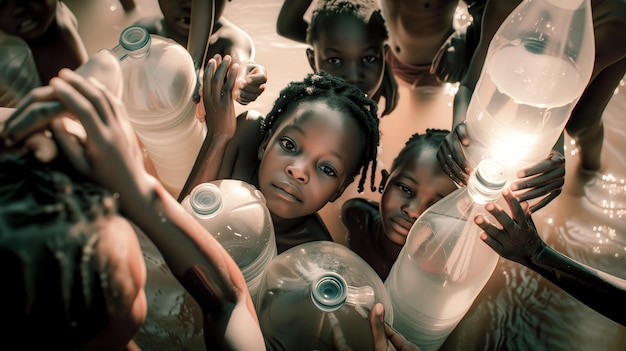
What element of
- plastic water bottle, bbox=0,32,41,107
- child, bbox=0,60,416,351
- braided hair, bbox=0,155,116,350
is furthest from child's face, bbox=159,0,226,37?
braided hair, bbox=0,155,116,350

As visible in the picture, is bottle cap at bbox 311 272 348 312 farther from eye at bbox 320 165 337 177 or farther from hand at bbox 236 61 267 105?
hand at bbox 236 61 267 105

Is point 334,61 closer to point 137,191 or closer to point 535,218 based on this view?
point 535,218

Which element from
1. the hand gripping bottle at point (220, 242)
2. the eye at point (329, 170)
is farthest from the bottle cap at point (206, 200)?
the eye at point (329, 170)

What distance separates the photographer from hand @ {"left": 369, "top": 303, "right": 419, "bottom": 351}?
77 centimetres

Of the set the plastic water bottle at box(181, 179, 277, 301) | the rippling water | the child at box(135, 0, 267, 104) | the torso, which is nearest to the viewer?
the plastic water bottle at box(181, 179, 277, 301)

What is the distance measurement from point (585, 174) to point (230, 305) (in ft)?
4.89

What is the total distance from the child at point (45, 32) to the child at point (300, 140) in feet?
1.47

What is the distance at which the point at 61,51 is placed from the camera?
1.24 metres

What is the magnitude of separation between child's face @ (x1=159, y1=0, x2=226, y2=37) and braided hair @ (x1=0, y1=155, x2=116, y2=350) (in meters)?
1.19

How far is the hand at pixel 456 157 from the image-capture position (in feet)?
3.46

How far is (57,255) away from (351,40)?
3.83 feet

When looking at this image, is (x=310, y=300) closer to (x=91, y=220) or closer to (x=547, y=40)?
(x=91, y=220)

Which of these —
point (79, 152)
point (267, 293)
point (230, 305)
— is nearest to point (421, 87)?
point (267, 293)

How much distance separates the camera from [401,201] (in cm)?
121
